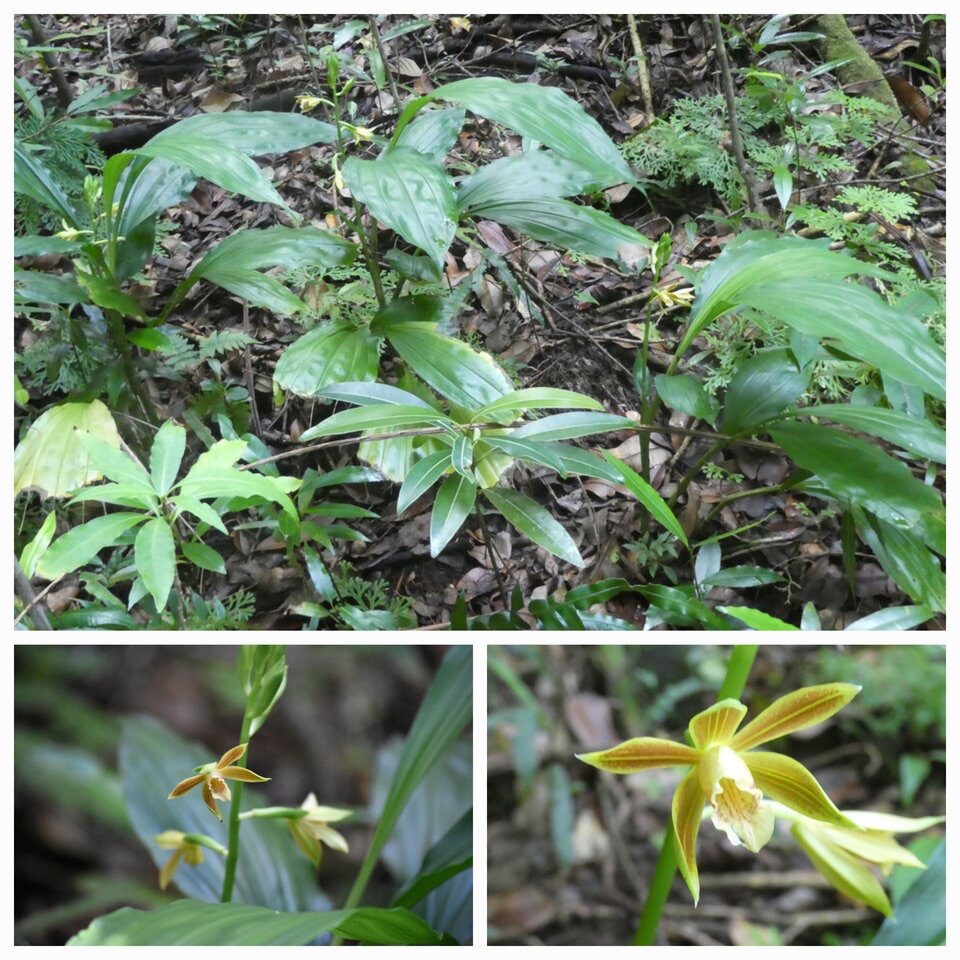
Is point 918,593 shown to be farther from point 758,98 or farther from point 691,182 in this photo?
point 758,98

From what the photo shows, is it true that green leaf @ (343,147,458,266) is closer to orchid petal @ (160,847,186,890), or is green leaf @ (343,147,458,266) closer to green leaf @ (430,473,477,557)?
green leaf @ (430,473,477,557)

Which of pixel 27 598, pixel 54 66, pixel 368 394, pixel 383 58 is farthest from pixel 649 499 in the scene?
pixel 54 66

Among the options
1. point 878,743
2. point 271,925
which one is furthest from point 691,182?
point 271,925

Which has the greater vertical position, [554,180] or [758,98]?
[758,98]

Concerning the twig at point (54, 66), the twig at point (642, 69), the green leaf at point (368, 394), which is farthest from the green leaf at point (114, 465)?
the twig at point (642, 69)

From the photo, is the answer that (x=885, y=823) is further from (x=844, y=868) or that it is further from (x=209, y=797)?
(x=209, y=797)

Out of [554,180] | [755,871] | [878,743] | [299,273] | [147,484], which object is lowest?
[755,871]

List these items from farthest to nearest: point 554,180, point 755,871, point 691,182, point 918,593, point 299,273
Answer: point 691,182 → point 299,273 → point 554,180 → point 918,593 → point 755,871
